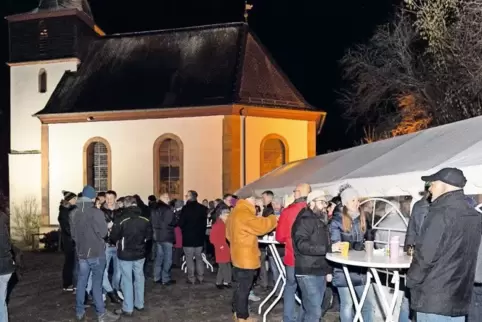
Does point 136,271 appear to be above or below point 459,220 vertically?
below

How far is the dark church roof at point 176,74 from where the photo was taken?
23.1 meters

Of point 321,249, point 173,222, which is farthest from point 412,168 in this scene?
point 173,222

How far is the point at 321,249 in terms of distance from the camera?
21.3 feet

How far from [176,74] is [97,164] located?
15.2 ft

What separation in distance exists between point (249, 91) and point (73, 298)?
13.4 metres

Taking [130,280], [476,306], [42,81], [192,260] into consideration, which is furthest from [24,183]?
[476,306]

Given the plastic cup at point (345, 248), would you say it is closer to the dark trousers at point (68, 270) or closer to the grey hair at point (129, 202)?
the grey hair at point (129, 202)

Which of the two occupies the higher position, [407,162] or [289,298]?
[407,162]

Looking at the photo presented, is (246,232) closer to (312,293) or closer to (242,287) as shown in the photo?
(242,287)

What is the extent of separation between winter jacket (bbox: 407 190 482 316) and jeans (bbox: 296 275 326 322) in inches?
83.9

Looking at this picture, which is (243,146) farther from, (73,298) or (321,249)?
(321,249)

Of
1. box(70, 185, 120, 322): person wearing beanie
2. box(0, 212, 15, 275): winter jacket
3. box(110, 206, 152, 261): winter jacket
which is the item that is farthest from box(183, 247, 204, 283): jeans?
box(0, 212, 15, 275): winter jacket

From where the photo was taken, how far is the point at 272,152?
23594mm

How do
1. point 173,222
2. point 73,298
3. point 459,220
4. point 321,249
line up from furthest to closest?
1. point 173,222
2. point 73,298
3. point 321,249
4. point 459,220
